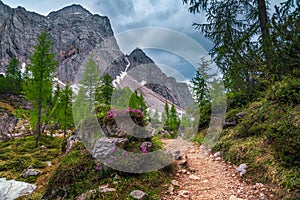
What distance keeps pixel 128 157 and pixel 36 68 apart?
1328 centimetres

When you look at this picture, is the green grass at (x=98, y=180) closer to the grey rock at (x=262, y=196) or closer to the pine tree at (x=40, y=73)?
the grey rock at (x=262, y=196)

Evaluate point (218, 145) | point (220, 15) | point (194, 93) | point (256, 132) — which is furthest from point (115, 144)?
point (194, 93)

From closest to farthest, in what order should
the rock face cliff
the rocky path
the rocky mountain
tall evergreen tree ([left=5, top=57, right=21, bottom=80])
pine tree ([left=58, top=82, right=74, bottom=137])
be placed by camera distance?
the rocky path, pine tree ([left=58, top=82, right=74, bottom=137]), tall evergreen tree ([left=5, top=57, right=21, bottom=80]), the rocky mountain, the rock face cliff

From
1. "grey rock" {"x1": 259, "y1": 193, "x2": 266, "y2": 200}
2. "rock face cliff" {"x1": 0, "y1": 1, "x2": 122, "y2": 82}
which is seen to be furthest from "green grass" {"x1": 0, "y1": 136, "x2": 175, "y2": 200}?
"rock face cliff" {"x1": 0, "y1": 1, "x2": 122, "y2": 82}

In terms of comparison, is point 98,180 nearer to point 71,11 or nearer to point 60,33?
point 60,33

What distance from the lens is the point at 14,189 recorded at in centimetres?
Answer: 661

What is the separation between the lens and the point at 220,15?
32.9 feet

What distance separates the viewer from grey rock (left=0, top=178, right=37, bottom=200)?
241 inches

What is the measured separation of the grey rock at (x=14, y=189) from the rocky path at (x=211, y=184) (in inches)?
195

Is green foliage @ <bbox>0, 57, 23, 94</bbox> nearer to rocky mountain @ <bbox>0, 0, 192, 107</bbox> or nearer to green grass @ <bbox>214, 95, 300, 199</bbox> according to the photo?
green grass @ <bbox>214, 95, 300, 199</bbox>

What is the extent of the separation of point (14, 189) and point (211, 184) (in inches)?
Result: 259

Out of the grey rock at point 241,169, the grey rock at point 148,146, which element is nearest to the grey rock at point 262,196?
the grey rock at point 241,169

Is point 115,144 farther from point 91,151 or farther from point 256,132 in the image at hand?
point 256,132

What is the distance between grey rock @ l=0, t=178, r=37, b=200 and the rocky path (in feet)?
16.2
